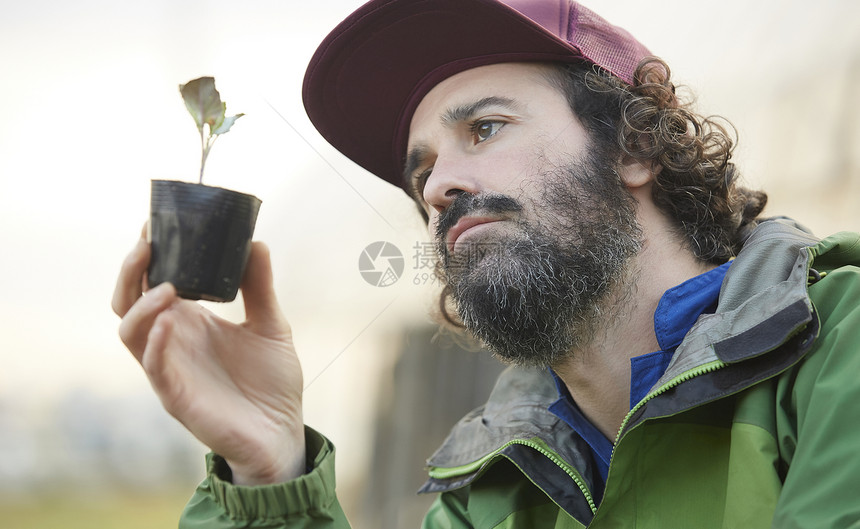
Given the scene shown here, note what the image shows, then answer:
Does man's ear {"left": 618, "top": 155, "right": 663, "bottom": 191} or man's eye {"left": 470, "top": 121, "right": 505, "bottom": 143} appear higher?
man's eye {"left": 470, "top": 121, "right": 505, "bottom": 143}

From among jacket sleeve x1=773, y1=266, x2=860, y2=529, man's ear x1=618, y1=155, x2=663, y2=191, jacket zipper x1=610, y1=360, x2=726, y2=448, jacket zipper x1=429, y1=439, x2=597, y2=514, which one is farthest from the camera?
man's ear x1=618, y1=155, x2=663, y2=191

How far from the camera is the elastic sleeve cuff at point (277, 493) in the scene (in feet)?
4.06

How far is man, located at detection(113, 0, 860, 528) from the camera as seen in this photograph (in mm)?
1035

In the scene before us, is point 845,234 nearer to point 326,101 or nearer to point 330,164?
point 330,164

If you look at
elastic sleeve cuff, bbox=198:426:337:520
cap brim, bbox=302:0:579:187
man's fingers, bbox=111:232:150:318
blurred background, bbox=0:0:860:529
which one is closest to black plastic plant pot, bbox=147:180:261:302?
man's fingers, bbox=111:232:150:318

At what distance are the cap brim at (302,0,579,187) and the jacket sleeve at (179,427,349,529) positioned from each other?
811 millimetres

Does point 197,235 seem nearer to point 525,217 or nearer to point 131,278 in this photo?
point 131,278

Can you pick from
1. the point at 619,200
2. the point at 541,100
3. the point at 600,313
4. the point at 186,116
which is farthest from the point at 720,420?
the point at 186,116

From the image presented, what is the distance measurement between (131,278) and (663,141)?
46.1 inches

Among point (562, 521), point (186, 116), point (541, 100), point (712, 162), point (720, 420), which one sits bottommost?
point (562, 521)

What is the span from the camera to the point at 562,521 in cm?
137

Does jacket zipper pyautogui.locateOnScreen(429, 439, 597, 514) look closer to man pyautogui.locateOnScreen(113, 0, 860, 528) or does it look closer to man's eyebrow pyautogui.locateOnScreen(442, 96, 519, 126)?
man pyautogui.locateOnScreen(113, 0, 860, 528)

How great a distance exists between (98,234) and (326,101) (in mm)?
623

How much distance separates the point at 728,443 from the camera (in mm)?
1149
